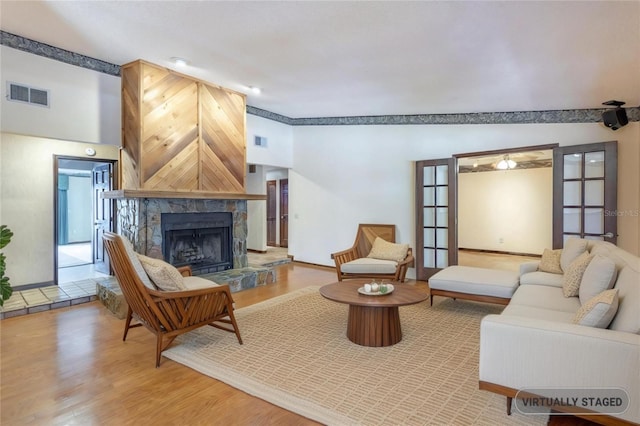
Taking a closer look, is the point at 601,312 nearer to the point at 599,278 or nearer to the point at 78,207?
the point at 599,278

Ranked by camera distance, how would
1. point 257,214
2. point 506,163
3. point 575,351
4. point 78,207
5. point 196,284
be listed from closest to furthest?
1. point 575,351
2. point 196,284
3. point 506,163
4. point 257,214
5. point 78,207

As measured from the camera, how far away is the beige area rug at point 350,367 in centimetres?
219

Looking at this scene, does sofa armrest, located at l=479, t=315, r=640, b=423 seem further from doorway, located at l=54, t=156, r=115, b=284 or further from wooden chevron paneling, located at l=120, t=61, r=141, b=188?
doorway, located at l=54, t=156, r=115, b=284

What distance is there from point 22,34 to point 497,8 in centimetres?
462

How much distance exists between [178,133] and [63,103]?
1.29 metres

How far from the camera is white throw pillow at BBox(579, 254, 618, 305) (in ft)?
8.30

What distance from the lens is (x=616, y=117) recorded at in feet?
14.6

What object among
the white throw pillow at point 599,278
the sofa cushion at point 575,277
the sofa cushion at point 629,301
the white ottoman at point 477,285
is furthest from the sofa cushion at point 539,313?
the white ottoman at point 477,285

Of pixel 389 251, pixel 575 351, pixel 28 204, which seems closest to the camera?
pixel 575 351

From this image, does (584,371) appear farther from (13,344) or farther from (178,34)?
(13,344)

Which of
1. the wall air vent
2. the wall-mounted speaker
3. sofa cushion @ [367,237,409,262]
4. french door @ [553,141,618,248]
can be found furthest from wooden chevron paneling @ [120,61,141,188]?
the wall-mounted speaker

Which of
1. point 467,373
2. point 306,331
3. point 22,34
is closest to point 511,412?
point 467,373

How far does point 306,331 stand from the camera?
3.56 m

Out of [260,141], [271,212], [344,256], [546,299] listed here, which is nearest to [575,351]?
[546,299]
